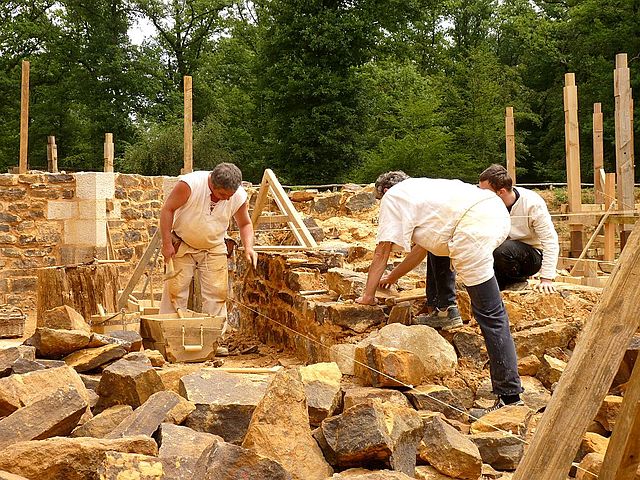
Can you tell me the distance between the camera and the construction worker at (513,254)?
Answer: 19.0 feet

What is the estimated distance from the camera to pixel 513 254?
6172 millimetres

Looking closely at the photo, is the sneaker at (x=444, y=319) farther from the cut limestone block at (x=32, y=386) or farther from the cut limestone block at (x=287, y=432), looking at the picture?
the cut limestone block at (x=32, y=386)

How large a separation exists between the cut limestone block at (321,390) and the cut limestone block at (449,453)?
51 cm

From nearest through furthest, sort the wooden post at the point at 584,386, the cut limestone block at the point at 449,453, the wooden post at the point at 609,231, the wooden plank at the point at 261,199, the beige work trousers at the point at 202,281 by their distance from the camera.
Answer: the wooden post at the point at 584,386 < the cut limestone block at the point at 449,453 < the beige work trousers at the point at 202,281 < the wooden plank at the point at 261,199 < the wooden post at the point at 609,231

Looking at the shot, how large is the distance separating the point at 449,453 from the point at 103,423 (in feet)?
5.43

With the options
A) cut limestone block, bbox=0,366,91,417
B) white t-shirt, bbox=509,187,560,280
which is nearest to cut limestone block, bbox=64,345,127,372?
cut limestone block, bbox=0,366,91,417

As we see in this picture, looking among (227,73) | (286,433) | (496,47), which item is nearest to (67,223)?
(286,433)

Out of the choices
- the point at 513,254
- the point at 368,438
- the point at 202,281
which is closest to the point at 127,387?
the point at 368,438

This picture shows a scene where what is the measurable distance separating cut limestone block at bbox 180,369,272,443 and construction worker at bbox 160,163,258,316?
8.74ft

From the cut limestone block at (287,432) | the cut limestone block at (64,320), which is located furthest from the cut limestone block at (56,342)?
the cut limestone block at (287,432)

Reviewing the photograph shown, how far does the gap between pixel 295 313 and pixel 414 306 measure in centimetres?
165

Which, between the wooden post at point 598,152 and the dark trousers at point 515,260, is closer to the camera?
the dark trousers at point 515,260

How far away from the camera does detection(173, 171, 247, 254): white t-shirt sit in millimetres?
6781

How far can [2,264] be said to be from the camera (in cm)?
1106
